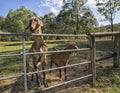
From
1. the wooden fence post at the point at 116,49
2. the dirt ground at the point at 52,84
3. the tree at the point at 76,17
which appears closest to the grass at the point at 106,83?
the dirt ground at the point at 52,84

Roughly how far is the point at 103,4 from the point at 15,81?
98.1 feet

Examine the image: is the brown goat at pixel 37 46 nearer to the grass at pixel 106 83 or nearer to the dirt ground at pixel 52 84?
the dirt ground at pixel 52 84

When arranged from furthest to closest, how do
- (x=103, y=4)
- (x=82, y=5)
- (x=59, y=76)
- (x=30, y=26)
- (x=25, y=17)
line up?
(x=25, y=17)
(x=82, y=5)
(x=103, y=4)
(x=59, y=76)
(x=30, y=26)

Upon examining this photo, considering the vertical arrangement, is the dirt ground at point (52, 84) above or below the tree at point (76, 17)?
below

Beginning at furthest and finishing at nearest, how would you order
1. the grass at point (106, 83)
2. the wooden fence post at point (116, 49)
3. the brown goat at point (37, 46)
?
the wooden fence post at point (116, 49), the grass at point (106, 83), the brown goat at point (37, 46)

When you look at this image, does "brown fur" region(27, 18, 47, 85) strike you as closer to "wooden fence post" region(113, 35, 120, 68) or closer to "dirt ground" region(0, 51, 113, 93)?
"dirt ground" region(0, 51, 113, 93)

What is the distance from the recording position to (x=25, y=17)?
2803 inches

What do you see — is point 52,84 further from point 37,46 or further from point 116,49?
point 116,49

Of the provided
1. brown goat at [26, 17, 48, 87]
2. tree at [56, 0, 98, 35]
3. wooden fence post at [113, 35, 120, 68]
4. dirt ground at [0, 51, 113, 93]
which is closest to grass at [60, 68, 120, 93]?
dirt ground at [0, 51, 113, 93]

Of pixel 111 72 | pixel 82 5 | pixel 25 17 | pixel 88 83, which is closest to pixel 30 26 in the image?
pixel 88 83

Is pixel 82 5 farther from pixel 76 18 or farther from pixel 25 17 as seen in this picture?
pixel 25 17

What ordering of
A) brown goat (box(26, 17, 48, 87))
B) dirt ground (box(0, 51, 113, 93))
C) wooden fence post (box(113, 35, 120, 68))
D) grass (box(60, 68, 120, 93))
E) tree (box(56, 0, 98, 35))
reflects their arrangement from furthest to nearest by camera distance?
tree (box(56, 0, 98, 35))
wooden fence post (box(113, 35, 120, 68))
grass (box(60, 68, 120, 93))
dirt ground (box(0, 51, 113, 93))
brown goat (box(26, 17, 48, 87))

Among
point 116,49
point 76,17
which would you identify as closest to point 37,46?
point 116,49

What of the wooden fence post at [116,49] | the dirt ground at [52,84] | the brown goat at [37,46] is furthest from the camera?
the wooden fence post at [116,49]
